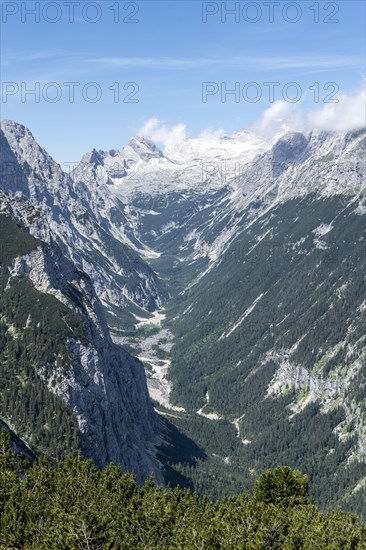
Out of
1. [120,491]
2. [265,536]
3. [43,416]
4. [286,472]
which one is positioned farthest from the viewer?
[43,416]

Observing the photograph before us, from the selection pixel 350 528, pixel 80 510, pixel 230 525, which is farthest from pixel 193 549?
pixel 350 528

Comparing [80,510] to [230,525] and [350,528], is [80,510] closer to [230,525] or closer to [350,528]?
[230,525]

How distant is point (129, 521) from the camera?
78.4 metres

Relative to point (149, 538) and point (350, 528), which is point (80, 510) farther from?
point (350, 528)

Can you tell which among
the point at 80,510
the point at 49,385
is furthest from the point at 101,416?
the point at 80,510

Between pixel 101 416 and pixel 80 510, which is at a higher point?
pixel 80 510

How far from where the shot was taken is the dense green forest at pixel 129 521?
70688mm

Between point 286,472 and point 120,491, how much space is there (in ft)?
104

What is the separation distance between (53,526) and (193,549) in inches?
622

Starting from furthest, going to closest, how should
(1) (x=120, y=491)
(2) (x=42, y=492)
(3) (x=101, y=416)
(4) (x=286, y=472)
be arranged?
1. (3) (x=101, y=416)
2. (4) (x=286, y=472)
3. (1) (x=120, y=491)
4. (2) (x=42, y=492)

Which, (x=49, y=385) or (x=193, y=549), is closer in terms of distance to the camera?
(x=193, y=549)

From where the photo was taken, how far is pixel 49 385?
191 metres

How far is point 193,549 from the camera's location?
229 feet

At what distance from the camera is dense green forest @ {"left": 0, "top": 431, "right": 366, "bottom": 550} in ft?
232
